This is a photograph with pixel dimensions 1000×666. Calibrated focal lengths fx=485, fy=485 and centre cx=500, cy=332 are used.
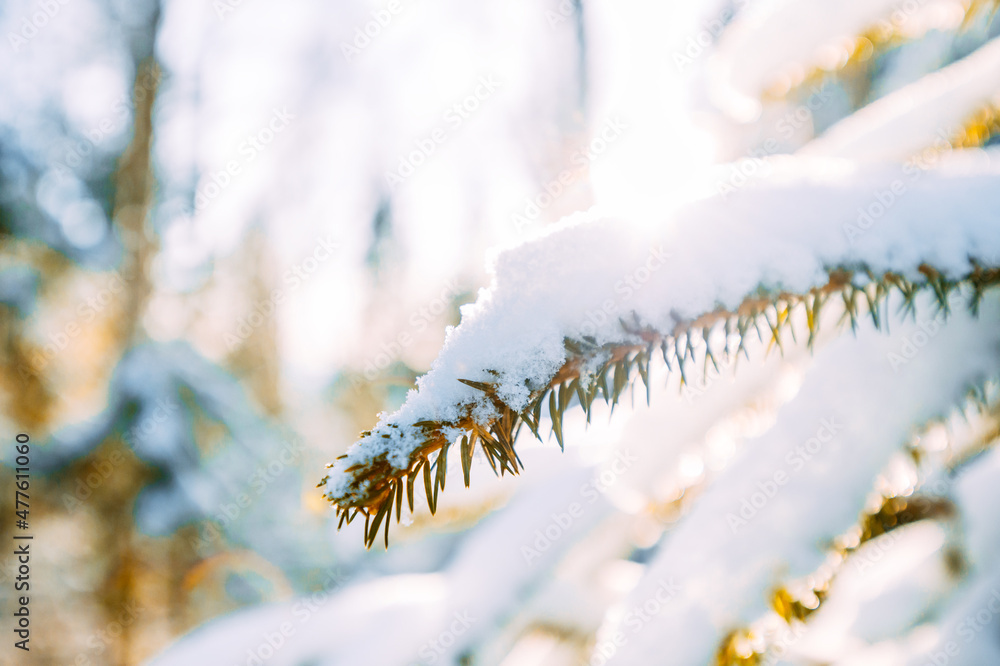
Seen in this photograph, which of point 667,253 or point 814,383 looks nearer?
point 667,253

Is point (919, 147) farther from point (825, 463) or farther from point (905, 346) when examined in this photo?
point (825, 463)

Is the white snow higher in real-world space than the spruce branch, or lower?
higher

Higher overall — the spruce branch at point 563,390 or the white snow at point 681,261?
the white snow at point 681,261

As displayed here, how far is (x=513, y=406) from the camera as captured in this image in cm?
36

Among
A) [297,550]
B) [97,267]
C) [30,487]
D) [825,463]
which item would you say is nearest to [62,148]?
[97,267]

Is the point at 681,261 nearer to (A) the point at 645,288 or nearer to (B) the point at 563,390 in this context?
(A) the point at 645,288

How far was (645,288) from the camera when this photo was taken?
0.42 m

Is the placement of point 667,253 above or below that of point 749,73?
below

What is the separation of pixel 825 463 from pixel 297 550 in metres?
4.20

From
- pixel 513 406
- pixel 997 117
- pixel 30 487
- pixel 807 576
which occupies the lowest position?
pixel 807 576

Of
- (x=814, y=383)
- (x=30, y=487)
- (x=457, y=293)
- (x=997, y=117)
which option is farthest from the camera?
(x=457, y=293)

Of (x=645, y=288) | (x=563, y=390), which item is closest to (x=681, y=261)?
(x=645, y=288)

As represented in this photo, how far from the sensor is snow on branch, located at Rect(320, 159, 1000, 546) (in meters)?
0.35

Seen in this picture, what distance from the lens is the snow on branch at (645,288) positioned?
1.15ft
